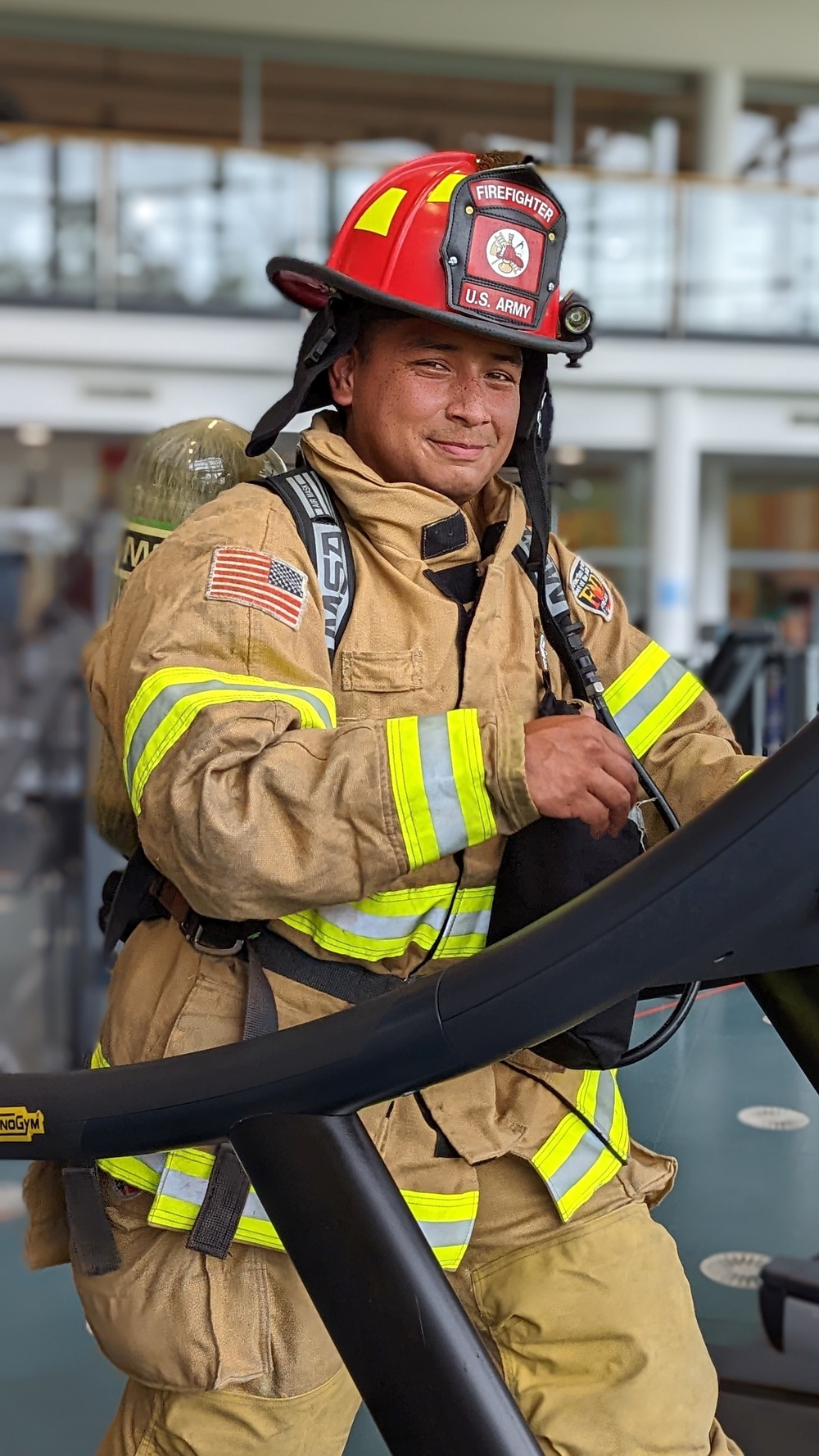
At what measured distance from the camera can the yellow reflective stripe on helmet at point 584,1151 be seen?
1.35m

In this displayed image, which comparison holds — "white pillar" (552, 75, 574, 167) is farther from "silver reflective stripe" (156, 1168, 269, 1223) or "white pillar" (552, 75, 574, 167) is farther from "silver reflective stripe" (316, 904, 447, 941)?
"silver reflective stripe" (156, 1168, 269, 1223)

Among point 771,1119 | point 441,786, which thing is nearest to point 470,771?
point 441,786

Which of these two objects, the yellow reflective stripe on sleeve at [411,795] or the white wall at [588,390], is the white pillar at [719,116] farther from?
the yellow reflective stripe on sleeve at [411,795]

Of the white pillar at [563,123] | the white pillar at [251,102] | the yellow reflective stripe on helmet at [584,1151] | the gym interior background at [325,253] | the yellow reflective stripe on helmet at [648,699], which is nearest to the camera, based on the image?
the yellow reflective stripe on helmet at [584,1151]

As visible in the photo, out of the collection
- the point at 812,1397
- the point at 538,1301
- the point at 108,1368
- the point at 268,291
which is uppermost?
the point at 268,291

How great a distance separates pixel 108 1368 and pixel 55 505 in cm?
1290

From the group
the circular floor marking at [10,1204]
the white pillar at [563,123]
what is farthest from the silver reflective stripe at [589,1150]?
the white pillar at [563,123]

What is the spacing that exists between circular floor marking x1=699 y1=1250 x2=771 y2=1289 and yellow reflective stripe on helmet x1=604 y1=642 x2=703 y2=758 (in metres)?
0.54

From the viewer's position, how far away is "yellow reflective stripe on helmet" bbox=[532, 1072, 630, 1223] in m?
1.35

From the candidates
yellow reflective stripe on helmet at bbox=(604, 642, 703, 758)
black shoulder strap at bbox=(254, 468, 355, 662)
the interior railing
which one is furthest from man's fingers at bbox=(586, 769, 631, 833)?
the interior railing

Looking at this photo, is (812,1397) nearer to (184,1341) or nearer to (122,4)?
(184,1341)

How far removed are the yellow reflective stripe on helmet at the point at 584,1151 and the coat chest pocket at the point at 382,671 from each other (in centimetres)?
44

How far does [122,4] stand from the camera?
13.1 meters

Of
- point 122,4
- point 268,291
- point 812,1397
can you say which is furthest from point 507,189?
point 122,4
